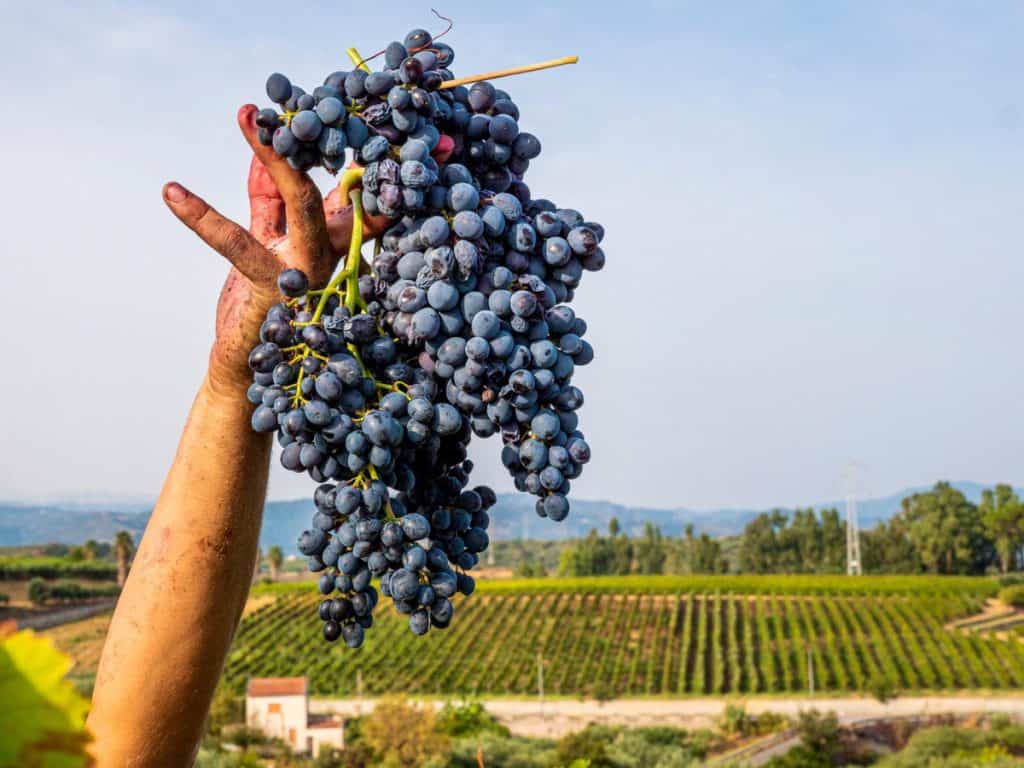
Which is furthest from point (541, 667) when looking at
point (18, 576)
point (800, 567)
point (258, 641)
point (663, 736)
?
point (800, 567)

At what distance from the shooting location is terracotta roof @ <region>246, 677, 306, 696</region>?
112ft

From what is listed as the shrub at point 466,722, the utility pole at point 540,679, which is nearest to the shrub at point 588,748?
the shrub at point 466,722

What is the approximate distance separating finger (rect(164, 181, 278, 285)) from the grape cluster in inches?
3.3

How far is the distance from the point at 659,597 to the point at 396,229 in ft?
201

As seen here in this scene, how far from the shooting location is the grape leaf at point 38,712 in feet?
1.51

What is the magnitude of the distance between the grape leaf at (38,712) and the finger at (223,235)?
1187 millimetres

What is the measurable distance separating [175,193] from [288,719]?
3455cm

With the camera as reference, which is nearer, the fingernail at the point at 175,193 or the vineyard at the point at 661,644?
the fingernail at the point at 175,193

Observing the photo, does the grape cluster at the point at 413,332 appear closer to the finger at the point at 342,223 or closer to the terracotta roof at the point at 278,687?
the finger at the point at 342,223

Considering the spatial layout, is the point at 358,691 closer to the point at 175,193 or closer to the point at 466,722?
the point at 466,722

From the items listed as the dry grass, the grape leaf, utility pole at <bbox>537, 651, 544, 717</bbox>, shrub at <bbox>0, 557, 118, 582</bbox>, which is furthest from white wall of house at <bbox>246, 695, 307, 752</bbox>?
shrub at <bbox>0, 557, 118, 582</bbox>

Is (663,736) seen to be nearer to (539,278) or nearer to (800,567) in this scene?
(539,278)

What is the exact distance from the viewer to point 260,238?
1762mm

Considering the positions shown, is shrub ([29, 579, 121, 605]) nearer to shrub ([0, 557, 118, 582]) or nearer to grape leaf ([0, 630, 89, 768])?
shrub ([0, 557, 118, 582])
